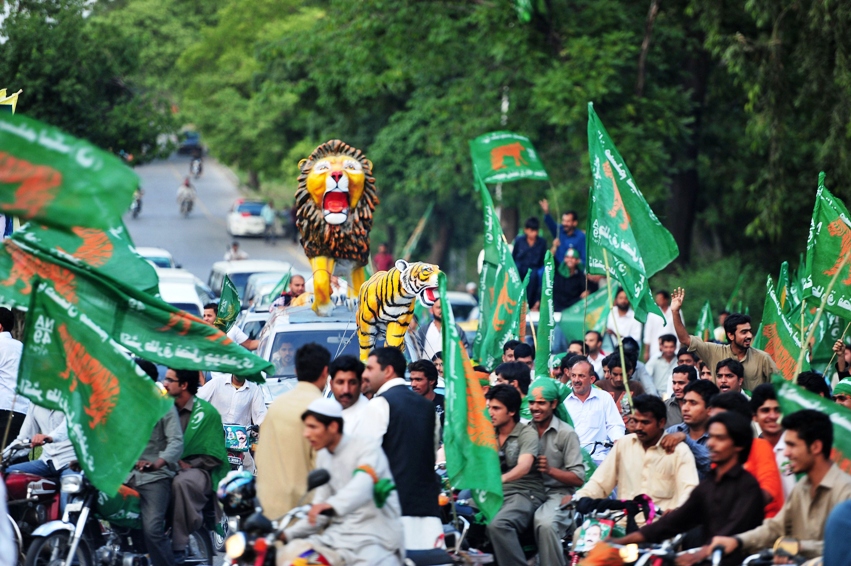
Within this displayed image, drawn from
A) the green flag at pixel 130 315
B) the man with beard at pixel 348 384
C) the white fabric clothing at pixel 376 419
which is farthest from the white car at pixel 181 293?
the white fabric clothing at pixel 376 419

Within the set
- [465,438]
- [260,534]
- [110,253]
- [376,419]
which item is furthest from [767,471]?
[110,253]

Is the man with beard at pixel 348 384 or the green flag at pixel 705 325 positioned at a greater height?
the green flag at pixel 705 325

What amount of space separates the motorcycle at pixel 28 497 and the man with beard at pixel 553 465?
11.1 ft

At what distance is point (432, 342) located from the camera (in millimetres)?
Result: 15211

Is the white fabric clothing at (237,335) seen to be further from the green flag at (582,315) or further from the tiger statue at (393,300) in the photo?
the green flag at (582,315)

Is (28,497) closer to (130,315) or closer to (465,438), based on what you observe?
(130,315)

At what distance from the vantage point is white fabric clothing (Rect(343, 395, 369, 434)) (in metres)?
7.82

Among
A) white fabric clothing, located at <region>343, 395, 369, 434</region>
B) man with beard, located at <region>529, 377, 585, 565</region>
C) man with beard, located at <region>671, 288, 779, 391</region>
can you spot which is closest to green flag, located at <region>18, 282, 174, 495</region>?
white fabric clothing, located at <region>343, 395, 369, 434</region>

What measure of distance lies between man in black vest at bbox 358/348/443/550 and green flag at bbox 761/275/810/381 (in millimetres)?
5717

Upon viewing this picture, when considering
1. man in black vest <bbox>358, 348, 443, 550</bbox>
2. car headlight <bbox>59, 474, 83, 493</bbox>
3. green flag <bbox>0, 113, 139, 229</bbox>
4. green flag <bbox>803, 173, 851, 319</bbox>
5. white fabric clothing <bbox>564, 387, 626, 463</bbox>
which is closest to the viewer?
green flag <bbox>0, 113, 139, 229</bbox>

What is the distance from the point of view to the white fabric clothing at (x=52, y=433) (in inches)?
375

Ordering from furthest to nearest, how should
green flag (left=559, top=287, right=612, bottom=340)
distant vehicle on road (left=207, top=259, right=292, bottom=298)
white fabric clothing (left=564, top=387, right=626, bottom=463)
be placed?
1. distant vehicle on road (left=207, top=259, right=292, bottom=298)
2. green flag (left=559, top=287, right=612, bottom=340)
3. white fabric clothing (left=564, top=387, right=626, bottom=463)

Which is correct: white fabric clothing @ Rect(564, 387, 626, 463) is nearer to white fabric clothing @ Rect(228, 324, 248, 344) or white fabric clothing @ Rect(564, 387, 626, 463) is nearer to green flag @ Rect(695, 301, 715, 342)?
white fabric clothing @ Rect(228, 324, 248, 344)

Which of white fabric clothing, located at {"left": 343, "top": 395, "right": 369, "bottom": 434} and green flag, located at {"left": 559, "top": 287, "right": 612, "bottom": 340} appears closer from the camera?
white fabric clothing, located at {"left": 343, "top": 395, "right": 369, "bottom": 434}
